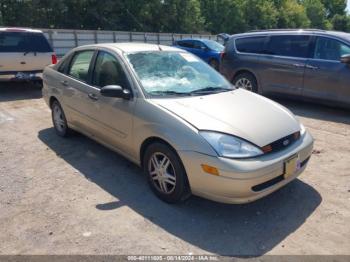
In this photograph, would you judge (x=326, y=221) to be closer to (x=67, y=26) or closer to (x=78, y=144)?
(x=78, y=144)

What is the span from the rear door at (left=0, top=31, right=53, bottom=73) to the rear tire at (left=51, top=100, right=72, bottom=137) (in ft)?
11.9

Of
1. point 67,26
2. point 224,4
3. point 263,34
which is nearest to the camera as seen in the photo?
point 263,34

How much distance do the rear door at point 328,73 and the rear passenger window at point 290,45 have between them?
24 centimetres

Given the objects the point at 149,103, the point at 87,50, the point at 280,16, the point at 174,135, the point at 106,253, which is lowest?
the point at 106,253

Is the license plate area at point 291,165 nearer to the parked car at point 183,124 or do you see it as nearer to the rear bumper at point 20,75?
the parked car at point 183,124

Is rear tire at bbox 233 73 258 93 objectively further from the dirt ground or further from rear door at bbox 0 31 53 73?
rear door at bbox 0 31 53 73

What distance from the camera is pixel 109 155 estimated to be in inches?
193

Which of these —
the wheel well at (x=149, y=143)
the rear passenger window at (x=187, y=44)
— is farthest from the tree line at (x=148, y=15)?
the wheel well at (x=149, y=143)

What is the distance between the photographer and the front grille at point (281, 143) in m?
3.23

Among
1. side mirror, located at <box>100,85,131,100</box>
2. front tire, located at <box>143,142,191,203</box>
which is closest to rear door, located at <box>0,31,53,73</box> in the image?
side mirror, located at <box>100,85,131,100</box>

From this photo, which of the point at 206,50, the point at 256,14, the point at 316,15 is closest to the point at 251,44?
the point at 206,50

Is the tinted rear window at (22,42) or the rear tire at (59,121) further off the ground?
the tinted rear window at (22,42)

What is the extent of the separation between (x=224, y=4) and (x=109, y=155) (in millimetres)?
50912

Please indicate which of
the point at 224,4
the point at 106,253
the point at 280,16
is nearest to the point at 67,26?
the point at 224,4
